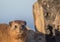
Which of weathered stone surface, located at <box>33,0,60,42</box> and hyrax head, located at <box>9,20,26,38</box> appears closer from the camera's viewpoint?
hyrax head, located at <box>9,20,26,38</box>

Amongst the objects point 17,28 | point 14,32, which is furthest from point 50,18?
point 17,28

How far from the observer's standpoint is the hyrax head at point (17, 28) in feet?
33.8

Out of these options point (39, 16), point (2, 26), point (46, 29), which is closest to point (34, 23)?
point (39, 16)

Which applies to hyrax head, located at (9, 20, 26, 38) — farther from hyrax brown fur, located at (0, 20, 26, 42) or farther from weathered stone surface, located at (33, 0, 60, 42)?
weathered stone surface, located at (33, 0, 60, 42)

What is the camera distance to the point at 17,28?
1032cm

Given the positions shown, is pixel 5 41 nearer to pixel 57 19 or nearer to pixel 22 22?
pixel 22 22

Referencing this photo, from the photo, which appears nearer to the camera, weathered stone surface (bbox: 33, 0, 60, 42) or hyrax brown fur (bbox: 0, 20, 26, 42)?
hyrax brown fur (bbox: 0, 20, 26, 42)

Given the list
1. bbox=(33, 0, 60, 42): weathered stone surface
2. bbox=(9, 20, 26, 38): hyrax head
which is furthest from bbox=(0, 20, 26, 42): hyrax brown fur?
bbox=(33, 0, 60, 42): weathered stone surface

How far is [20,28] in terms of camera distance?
10.3m

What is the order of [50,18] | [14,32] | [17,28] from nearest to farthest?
[17,28]
[14,32]
[50,18]

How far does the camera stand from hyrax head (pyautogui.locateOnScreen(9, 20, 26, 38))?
10.3 metres

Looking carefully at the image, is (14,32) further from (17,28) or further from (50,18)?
(50,18)

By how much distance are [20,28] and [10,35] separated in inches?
35.2

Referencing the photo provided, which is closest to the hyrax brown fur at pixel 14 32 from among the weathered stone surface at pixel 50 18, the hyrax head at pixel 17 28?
the hyrax head at pixel 17 28
